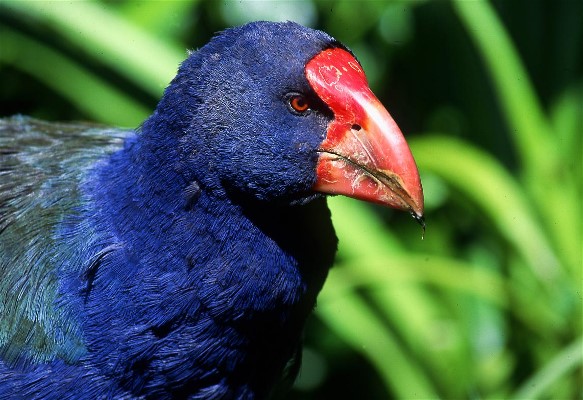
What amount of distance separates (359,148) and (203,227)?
319 mm

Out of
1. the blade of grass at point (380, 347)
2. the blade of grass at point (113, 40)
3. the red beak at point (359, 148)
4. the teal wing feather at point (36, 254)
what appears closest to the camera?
the red beak at point (359, 148)

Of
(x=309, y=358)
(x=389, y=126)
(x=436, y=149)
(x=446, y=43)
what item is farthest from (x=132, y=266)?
(x=446, y=43)

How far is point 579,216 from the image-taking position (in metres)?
2.84

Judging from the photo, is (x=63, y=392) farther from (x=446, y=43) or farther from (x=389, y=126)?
(x=446, y=43)

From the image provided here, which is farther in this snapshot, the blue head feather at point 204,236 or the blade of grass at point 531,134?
the blade of grass at point 531,134

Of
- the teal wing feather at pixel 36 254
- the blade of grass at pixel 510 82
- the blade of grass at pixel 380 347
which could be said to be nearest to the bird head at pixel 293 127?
the teal wing feather at pixel 36 254

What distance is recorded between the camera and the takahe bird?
166 cm

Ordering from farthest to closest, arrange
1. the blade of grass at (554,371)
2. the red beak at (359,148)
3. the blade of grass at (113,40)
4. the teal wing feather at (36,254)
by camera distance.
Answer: the blade of grass at (113,40)
the blade of grass at (554,371)
the teal wing feather at (36,254)
the red beak at (359,148)

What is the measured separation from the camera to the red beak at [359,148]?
1.62 metres

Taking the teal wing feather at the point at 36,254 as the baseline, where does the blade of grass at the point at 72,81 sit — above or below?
above

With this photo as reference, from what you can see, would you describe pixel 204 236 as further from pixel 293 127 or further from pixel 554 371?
pixel 554 371

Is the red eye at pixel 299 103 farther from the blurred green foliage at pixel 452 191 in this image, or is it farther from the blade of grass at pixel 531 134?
the blade of grass at pixel 531 134

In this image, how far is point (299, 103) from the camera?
5.45 ft

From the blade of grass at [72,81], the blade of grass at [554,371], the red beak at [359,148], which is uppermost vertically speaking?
the blade of grass at [72,81]
